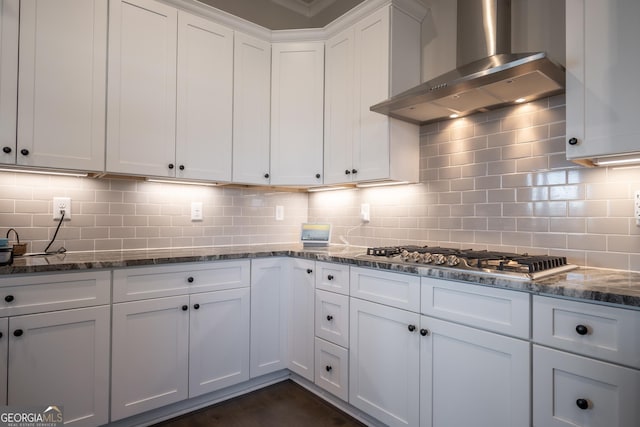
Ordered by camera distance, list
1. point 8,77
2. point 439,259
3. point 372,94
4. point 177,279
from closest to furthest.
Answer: point 439,259
point 8,77
point 177,279
point 372,94

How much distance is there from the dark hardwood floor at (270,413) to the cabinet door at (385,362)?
214 millimetres

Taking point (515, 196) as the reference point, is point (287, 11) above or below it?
above

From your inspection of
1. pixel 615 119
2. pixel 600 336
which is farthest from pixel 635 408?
pixel 615 119

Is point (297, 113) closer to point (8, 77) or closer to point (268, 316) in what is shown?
point (268, 316)

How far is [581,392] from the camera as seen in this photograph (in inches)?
45.9

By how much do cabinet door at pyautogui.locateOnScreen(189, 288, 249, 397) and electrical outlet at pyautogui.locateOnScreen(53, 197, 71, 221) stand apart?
0.92 metres

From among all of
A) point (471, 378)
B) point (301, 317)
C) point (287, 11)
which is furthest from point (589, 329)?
point (287, 11)

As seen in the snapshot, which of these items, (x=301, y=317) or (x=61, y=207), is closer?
(x=61, y=207)

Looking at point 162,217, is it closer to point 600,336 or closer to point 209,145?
point 209,145

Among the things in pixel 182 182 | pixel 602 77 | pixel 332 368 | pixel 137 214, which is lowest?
pixel 332 368

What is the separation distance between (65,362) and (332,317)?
135 cm

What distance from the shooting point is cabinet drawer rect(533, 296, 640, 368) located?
3.54 feet

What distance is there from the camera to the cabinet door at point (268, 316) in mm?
2314

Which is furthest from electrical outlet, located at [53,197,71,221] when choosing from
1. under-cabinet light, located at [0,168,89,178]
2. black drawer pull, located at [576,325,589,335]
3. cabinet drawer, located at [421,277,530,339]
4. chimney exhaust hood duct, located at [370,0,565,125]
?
black drawer pull, located at [576,325,589,335]
